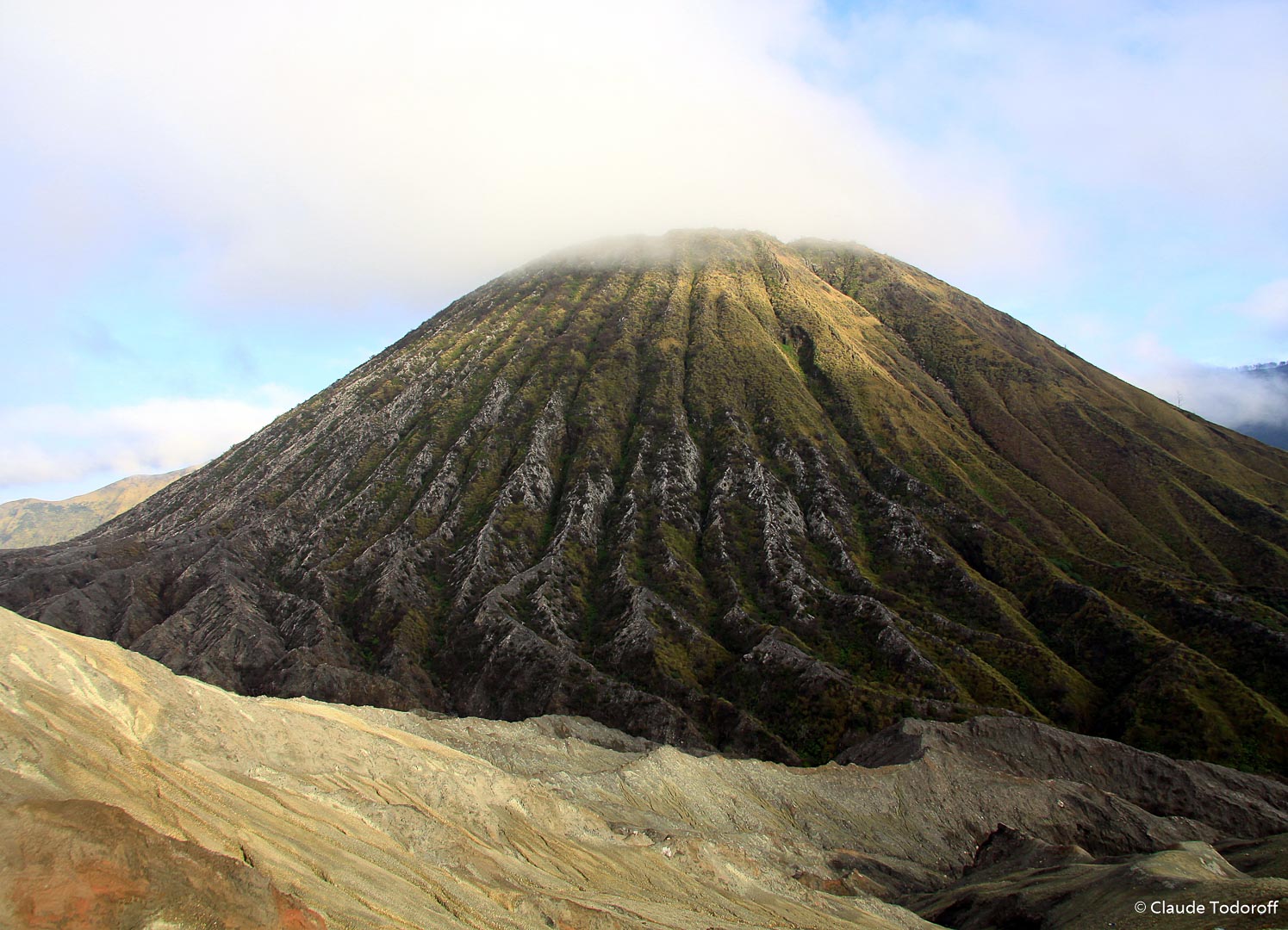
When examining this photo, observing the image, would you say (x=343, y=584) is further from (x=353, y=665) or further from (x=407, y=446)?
(x=407, y=446)

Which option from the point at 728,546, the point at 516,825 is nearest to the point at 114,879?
the point at 516,825

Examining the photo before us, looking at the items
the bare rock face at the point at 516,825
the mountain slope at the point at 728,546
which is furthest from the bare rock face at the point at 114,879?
the mountain slope at the point at 728,546

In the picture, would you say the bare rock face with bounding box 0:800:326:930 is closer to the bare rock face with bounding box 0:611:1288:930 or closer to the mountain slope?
the bare rock face with bounding box 0:611:1288:930

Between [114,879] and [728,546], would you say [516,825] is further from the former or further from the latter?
[728,546]

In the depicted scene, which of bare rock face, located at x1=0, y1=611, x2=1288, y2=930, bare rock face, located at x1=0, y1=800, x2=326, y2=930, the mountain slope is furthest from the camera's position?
the mountain slope

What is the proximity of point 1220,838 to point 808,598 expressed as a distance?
54.8 metres

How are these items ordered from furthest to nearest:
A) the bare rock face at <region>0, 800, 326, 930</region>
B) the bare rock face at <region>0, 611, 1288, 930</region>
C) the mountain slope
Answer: the mountain slope → the bare rock face at <region>0, 611, 1288, 930</region> → the bare rock face at <region>0, 800, 326, 930</region>

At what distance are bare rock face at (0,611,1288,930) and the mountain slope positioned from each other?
1839 cm

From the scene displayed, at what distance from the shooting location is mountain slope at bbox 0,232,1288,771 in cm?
9025

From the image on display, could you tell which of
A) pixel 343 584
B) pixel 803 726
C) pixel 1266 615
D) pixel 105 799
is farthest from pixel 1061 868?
pixel 343 584

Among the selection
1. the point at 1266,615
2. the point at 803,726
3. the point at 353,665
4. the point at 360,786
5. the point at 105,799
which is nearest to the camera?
the point at 105,799

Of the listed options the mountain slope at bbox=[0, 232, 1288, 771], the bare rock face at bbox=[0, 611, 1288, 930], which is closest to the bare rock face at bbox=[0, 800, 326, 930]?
the bare rock face at bbox=[0, 611, 1288, 930]

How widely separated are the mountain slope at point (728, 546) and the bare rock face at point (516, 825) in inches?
724

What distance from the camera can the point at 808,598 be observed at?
10756 cm
